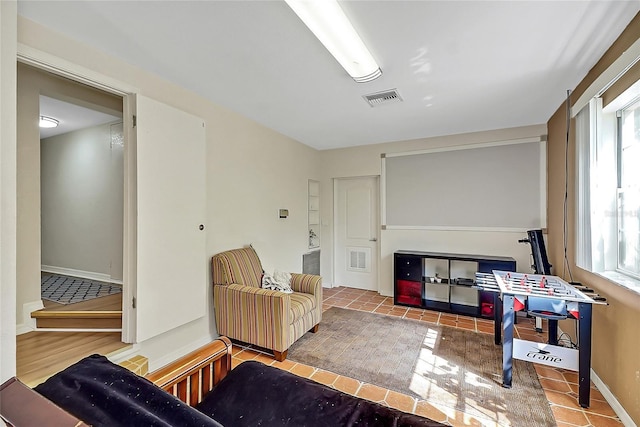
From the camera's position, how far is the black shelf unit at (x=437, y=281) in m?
3.79

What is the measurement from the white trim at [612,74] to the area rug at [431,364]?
2236 mm

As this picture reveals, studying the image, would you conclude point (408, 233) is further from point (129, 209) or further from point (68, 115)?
point (68, 115)

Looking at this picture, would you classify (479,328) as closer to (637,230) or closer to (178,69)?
(637,230)

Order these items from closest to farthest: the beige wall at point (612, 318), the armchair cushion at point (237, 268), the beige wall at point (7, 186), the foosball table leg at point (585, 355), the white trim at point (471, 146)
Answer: the beige wall at point (7, 186) < the beige wall at point (612, 318) < the foosball table leg at point (585, 355) < the armchair cushion at point (237, 268) < the white trim at point (471, 146)

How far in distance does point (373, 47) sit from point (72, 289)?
430 cm

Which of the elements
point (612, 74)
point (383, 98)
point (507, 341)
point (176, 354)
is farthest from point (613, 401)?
point (176, 354)

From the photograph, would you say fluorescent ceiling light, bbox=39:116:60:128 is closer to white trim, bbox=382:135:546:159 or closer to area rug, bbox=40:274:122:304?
area rug, bbox=40:274:122:304

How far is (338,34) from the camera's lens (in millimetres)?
1700

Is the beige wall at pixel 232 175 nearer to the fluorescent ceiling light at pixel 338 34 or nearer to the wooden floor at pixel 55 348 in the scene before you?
the wooden floor at pixel 55 348

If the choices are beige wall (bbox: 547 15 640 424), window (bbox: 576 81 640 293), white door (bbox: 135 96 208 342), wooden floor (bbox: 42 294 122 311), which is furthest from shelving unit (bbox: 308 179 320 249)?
window (bbox: 576 81 640 293)

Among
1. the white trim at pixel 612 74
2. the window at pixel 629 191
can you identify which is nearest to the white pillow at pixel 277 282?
the window at pixel 629 191

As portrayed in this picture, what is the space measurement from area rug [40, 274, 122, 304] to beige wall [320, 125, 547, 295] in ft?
10.4

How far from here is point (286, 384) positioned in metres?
1.40

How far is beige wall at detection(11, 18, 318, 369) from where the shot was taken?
201 centimetres
